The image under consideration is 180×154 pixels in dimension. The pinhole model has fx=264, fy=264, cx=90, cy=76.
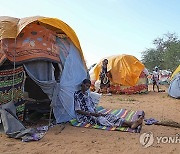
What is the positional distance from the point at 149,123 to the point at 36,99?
2.99 m

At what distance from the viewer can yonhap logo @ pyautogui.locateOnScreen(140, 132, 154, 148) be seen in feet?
15.1

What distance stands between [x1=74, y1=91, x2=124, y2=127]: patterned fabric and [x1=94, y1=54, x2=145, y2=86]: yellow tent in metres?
7.23

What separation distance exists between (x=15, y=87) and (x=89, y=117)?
1.81 m

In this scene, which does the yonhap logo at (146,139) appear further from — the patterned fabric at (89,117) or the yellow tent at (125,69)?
the yellow tent at (125,69)

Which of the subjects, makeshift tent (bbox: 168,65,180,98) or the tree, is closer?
makeshift tent (bbox: 168,65,180,98)

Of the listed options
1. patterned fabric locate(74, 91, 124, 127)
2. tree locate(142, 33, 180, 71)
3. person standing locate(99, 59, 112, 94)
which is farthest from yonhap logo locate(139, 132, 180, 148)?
tree locate(142, 33, 180, 71)

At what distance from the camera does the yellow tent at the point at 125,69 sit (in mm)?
13438

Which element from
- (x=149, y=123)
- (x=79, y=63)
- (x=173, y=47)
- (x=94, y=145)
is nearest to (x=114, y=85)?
(x=79, y=63)

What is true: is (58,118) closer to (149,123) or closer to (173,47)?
(149,123)

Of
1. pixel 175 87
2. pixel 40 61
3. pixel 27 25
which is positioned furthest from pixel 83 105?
pixel 175 87

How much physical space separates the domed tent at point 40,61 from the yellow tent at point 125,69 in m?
6.71

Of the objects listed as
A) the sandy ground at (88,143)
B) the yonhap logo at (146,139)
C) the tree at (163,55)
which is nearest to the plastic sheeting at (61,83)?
the sandy ground at (88,143)

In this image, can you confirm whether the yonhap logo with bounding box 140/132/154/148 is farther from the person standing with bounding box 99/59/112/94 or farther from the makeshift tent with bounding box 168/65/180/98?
the person standing with bounding box 99/59/112/94

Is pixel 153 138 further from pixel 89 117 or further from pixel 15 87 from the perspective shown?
pixel 15 87
